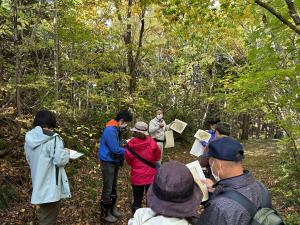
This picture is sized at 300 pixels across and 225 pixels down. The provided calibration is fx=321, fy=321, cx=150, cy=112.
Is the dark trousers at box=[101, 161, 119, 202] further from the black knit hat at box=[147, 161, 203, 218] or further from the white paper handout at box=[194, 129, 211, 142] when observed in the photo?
the black knit hat at box=[147, 161, 203, 218]

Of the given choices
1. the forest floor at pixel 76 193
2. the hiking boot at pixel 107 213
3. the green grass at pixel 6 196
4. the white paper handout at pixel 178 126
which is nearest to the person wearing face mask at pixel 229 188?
the hiking boot at pixel 107 213

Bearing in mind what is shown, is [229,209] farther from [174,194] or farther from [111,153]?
[111,153]

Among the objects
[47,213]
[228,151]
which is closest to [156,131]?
[47,213]

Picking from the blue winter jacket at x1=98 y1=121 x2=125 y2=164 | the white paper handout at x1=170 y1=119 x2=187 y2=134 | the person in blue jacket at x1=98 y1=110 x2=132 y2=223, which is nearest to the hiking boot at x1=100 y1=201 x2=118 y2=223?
the person in blue jacket at x1=98 y1=110 x2=132 y2=223

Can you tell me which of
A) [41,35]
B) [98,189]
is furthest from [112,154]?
[41,35]

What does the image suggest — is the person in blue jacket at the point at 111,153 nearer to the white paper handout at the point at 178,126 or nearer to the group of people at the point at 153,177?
the group of people at the point at 153,177

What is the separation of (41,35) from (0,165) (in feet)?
19.5

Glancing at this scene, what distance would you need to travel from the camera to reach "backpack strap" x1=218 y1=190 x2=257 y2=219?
2293 mm

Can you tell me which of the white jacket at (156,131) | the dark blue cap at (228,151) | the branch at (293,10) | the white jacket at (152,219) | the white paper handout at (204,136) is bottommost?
the white jacket at (156,131)

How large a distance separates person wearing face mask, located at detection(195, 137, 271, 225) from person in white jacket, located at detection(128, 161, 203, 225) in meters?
0.17

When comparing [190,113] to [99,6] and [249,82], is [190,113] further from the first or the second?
[249,82]

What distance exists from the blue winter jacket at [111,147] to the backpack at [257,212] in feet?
11.5

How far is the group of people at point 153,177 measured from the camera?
85.7 inches

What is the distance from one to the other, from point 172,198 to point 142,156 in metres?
3.45
